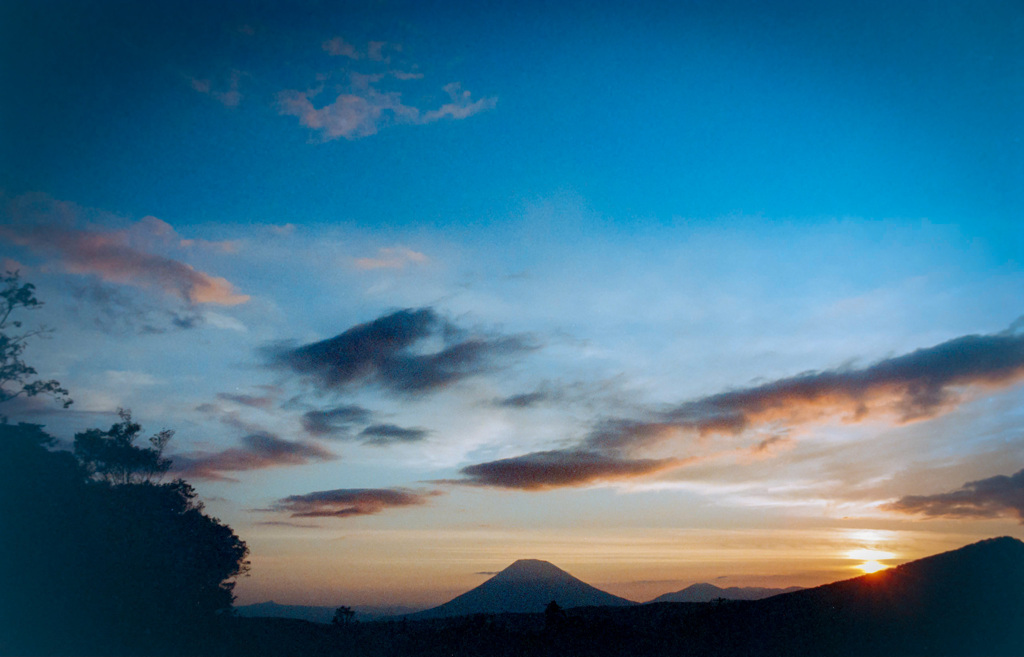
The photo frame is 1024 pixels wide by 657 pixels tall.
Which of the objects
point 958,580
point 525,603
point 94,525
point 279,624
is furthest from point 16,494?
point 525,603

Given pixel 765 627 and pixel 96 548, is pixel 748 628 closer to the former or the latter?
pixel 765 627

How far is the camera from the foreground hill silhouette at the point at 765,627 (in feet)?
77.9

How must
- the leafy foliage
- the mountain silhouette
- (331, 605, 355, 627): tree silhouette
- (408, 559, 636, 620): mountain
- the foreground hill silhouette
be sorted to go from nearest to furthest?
the mountain silhouette
the foreground hill silhouette
the leafy foliage
(331, 605, 355, 627): tree silhouette
(408, 559, 636, 620): mountain

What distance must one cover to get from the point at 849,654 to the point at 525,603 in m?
112

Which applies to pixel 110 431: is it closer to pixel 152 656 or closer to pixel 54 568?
pixel 54 568

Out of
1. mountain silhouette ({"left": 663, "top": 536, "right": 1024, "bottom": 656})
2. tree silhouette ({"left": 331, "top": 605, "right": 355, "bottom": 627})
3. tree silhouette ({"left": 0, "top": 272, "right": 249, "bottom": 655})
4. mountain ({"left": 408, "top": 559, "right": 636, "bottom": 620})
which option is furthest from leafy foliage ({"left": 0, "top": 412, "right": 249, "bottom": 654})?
mountain ({"left": 408, "top": 559, "right": 636, "bottom": 620})

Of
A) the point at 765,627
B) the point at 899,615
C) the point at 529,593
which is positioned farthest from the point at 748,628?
the point at 529,593

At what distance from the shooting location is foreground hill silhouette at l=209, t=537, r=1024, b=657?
23734 millimetres

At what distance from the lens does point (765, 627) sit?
26484 millimetres

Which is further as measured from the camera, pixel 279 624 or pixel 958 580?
pixel 279 624

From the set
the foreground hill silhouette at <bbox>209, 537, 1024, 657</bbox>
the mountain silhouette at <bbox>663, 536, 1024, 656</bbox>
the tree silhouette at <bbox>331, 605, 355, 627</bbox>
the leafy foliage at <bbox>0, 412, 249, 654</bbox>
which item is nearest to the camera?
the mountain silhouette at <bbox>663, 536, 1024, 656</bbox>

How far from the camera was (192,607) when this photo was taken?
30781mm

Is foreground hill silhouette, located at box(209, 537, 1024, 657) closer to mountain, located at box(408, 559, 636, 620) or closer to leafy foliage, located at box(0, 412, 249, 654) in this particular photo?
leafy foliage, located at box(0, 412, 249, 654)

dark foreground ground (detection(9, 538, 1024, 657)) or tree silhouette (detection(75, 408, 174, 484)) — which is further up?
tree silhouette (detection(75, 408, 174, 484))
